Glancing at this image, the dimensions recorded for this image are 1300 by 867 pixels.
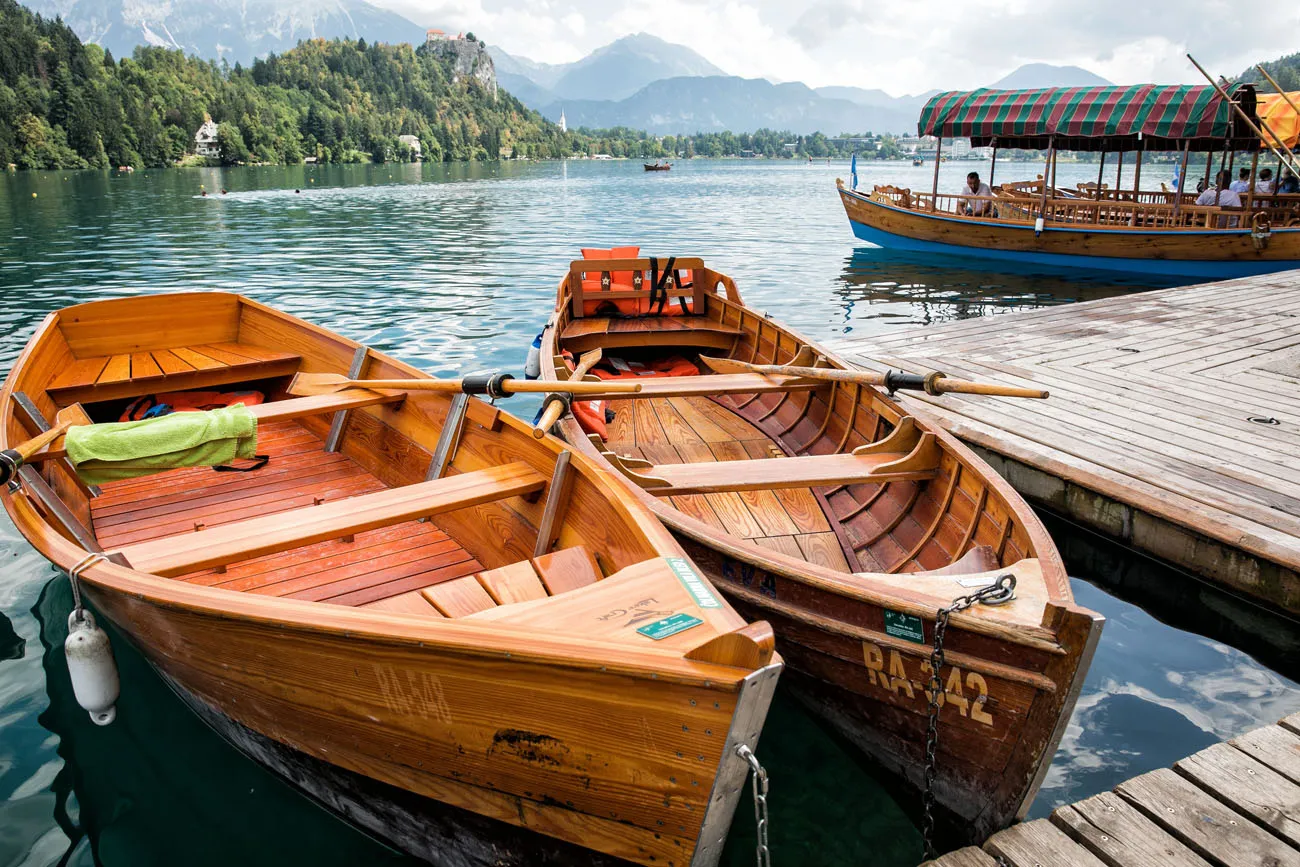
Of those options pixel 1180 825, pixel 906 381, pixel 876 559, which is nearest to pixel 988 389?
pixel 906 381

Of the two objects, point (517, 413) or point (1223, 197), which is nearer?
point (517, 413)

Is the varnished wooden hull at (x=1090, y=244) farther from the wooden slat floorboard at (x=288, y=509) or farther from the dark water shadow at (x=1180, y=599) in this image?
the wooden slat floorboard at (x=288, y=509)

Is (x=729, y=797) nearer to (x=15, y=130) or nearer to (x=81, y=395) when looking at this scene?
(x=81, y=395)

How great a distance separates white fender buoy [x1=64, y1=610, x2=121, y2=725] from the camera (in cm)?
364

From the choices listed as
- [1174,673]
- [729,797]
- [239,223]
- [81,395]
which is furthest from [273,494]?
[239,223]

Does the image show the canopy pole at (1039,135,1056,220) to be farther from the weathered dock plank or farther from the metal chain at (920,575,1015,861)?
the weathered dock plank

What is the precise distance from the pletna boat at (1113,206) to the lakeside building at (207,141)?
10782 cm

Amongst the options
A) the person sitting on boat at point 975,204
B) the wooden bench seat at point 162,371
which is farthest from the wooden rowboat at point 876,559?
the person sitting on boat at point 975,204

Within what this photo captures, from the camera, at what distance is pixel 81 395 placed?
22.7 ft

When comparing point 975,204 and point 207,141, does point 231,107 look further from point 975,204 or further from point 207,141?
point 975,204

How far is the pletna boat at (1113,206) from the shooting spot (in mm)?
18047

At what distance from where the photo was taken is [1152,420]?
754 centimetres

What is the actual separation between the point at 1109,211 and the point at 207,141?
114981 millimetres

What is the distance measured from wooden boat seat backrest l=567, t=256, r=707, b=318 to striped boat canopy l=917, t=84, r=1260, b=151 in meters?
14.1
